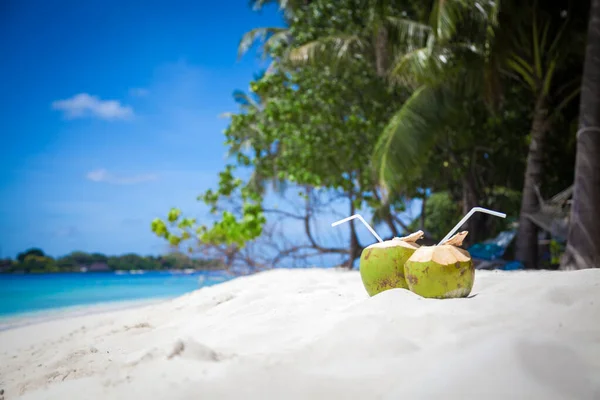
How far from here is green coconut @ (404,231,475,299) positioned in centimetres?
212

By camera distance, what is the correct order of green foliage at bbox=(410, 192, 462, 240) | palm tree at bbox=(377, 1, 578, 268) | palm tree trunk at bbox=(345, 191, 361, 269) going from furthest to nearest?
green foliage at bbox=(410, 192, 462, 240) → palm tree trunk at bbox=(345, 191, 361, 269) → palm tree at bbox=(377, 1, 578, 268)

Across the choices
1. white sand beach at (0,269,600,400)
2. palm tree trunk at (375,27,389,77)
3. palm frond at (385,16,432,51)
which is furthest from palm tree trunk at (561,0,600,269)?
white sand beach at (0,269,600,400)

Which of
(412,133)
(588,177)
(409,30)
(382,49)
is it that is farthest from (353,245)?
(588,177)

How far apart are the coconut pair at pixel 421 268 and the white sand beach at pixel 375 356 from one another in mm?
88

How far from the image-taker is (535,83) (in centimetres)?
817

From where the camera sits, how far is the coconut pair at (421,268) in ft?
6.97

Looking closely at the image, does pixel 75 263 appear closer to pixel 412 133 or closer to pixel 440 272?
pixel 412 133

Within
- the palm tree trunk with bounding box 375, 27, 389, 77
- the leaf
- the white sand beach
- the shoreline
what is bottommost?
the shoreline

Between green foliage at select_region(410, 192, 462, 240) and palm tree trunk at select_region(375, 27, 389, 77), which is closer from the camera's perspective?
palm tree trunk at select_region(375, 27, 389, 77)

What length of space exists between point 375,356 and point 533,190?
7.41 m

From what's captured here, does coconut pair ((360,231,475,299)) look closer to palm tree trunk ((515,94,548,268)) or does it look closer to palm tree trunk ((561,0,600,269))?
palm tree trunk ((561,0,600,269))

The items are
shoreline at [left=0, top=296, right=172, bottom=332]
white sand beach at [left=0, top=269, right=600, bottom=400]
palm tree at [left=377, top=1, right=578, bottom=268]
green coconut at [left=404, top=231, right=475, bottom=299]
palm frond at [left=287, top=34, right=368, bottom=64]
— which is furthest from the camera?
palm frond at [left=287, top=34, right=368, bottom=64]

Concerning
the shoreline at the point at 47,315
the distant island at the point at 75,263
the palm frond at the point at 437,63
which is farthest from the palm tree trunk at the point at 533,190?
the distant island at the point at 75,263

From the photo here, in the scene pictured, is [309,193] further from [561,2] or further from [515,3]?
[561,2]
